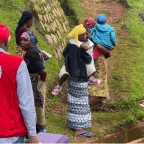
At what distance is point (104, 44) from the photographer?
7477mm

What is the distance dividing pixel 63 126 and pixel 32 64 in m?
1.45

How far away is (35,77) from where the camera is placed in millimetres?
5605

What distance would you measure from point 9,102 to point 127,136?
11.8 ft

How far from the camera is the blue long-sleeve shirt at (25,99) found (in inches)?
133

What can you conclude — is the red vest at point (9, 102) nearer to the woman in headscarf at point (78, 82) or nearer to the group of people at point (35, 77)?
the group of people at point (35, 77)

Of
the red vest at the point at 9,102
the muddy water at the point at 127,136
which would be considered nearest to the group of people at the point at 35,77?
the red vest at the point at 9,102

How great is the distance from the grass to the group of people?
374 millimetres

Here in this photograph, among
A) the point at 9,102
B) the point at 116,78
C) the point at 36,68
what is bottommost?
the point at 116,78

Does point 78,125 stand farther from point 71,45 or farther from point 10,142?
point 10,142

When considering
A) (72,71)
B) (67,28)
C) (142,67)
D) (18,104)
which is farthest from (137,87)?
(18,104)

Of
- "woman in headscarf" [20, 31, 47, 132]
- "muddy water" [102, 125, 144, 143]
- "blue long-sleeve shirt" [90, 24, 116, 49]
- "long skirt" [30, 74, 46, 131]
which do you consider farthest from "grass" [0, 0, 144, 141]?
"blue long-sleeve shirt" [90, 24, 116, 49]

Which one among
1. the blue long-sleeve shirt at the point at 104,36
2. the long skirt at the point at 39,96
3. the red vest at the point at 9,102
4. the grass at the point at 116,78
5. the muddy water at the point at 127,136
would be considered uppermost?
the red vest at the point at 9,102

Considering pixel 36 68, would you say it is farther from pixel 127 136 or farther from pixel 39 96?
pixel 127 136

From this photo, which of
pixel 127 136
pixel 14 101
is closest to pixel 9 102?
pixel 14 101
